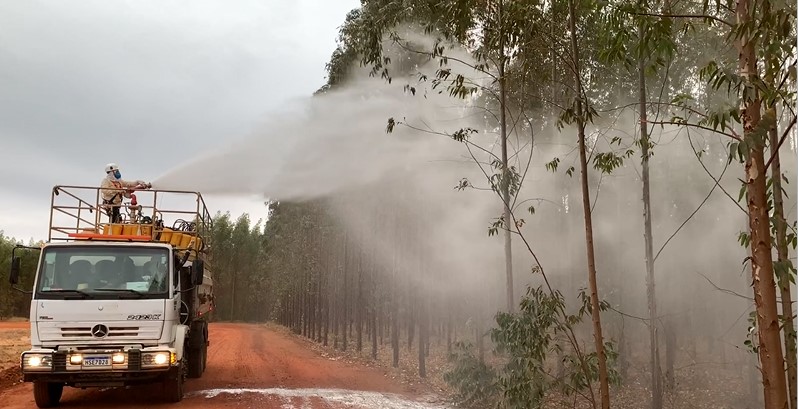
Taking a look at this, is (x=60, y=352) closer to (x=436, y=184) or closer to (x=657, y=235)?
(x=436, y=184)

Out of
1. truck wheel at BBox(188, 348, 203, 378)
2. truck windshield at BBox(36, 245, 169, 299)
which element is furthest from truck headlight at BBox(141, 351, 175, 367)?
Result: truck wheel at BBox(188, 348, 203, 378)

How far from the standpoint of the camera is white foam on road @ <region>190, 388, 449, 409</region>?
34.1 feet

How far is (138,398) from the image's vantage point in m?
10.6

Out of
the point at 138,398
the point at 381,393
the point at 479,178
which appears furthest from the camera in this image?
the point at 479,178

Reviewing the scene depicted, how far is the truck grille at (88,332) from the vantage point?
29.8 ft

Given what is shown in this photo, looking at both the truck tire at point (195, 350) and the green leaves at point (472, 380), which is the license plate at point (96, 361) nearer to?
the truck tire at point (195, 350)

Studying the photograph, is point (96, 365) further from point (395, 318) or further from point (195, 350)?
point (395, 318)

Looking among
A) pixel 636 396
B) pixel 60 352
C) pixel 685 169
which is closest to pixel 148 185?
pixel 60 352

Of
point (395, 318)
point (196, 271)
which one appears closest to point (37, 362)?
point (196, 271)

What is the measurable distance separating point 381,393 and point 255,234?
61704mm

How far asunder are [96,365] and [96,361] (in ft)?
0.20

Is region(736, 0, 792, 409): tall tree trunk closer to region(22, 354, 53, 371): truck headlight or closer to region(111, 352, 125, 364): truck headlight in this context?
region(111, 352, 125, 364): truck headlight

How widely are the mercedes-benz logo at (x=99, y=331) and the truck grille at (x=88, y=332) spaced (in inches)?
1.8

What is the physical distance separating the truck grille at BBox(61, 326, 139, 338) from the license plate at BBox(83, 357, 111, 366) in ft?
1.18
